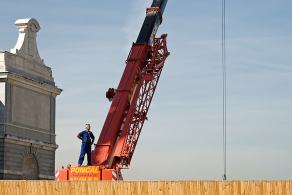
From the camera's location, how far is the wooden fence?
18.6m

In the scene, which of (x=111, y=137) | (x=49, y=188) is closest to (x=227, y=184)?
(x=49, y=188)

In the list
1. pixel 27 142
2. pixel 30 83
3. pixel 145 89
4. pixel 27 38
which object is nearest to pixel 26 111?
pixel 30 83

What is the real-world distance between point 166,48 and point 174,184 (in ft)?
45.7

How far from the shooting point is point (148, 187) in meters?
19.3

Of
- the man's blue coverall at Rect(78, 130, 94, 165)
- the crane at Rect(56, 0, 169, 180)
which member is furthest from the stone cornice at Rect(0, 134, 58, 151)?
the man's blue coverall at Rect(78, 130, 94, 165)

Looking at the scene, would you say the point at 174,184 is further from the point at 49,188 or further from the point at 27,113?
the point at 27,113

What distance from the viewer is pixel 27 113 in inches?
2611

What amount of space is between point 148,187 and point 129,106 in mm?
10525

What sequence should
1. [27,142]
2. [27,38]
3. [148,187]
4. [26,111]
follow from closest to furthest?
[148,187] < [27,142] < [26,111] < [27,38]

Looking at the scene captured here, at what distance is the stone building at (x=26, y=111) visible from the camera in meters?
62.8

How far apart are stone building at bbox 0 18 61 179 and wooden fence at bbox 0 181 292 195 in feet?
138

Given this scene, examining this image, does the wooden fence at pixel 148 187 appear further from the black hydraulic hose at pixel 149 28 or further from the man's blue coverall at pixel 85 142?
the black hydraulic hose at pixel 149 28

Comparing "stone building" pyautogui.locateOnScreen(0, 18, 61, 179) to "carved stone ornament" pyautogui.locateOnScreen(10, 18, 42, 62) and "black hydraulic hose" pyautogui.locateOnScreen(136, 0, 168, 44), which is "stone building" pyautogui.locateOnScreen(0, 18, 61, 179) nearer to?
"carved stone ornament" pyautogui.locateOnScreen(10, 18, 42, 62)

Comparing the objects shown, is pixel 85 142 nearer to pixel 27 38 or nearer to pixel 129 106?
pixel 129 106
